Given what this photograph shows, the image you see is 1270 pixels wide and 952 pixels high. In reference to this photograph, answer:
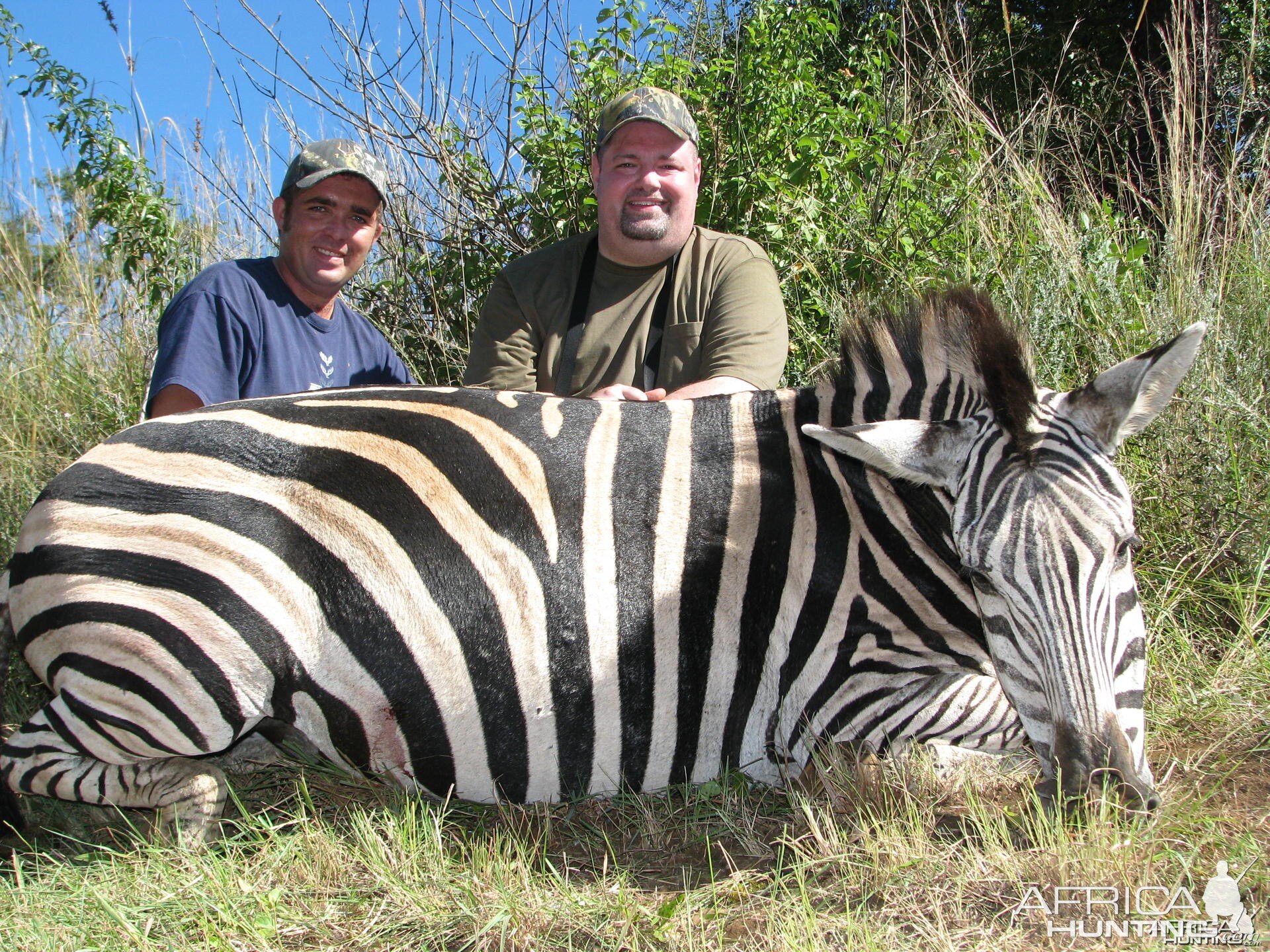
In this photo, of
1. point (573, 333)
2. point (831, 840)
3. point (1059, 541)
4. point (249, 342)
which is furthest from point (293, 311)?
point (1059, 541)

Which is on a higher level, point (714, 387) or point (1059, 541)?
point (714, 387)

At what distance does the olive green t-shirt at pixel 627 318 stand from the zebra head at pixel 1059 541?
160 cm

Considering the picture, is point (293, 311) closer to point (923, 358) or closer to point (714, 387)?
point (714, 387)

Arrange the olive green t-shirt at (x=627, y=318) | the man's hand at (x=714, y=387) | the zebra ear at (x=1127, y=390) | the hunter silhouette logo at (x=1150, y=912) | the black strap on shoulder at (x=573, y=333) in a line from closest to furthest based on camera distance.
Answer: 1. the hunter silhouette logo at (x=1150, y=912)
2. the zebra ear at (x=1127, y=390)
3. the man's hand at (x=714, y=387)
4. the olive green t-shirt at (x=627, y=318)
5. the black strap on shoulder at (x=573, y=333)

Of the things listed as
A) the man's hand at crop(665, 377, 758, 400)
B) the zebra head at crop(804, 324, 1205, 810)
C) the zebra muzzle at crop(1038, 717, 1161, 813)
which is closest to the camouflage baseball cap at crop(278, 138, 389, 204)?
the man's hand at crop(665, 377, 758, 400)

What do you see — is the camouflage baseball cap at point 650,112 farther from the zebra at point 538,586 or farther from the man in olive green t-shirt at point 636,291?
the zebra at point 538,586

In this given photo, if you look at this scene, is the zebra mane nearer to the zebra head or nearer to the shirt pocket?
the zebra head

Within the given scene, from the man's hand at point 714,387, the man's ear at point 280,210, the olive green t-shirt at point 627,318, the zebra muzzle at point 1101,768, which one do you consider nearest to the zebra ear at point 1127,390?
the zebra muzzle at point 1101,768

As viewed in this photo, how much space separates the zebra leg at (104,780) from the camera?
2.67m

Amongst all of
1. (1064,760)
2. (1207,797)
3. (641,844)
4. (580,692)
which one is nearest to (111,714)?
(580,692)

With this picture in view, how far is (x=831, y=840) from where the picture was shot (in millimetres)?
2496

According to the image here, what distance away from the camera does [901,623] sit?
2787 mm

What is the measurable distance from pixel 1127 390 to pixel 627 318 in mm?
2457

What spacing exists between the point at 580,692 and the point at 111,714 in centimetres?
128
